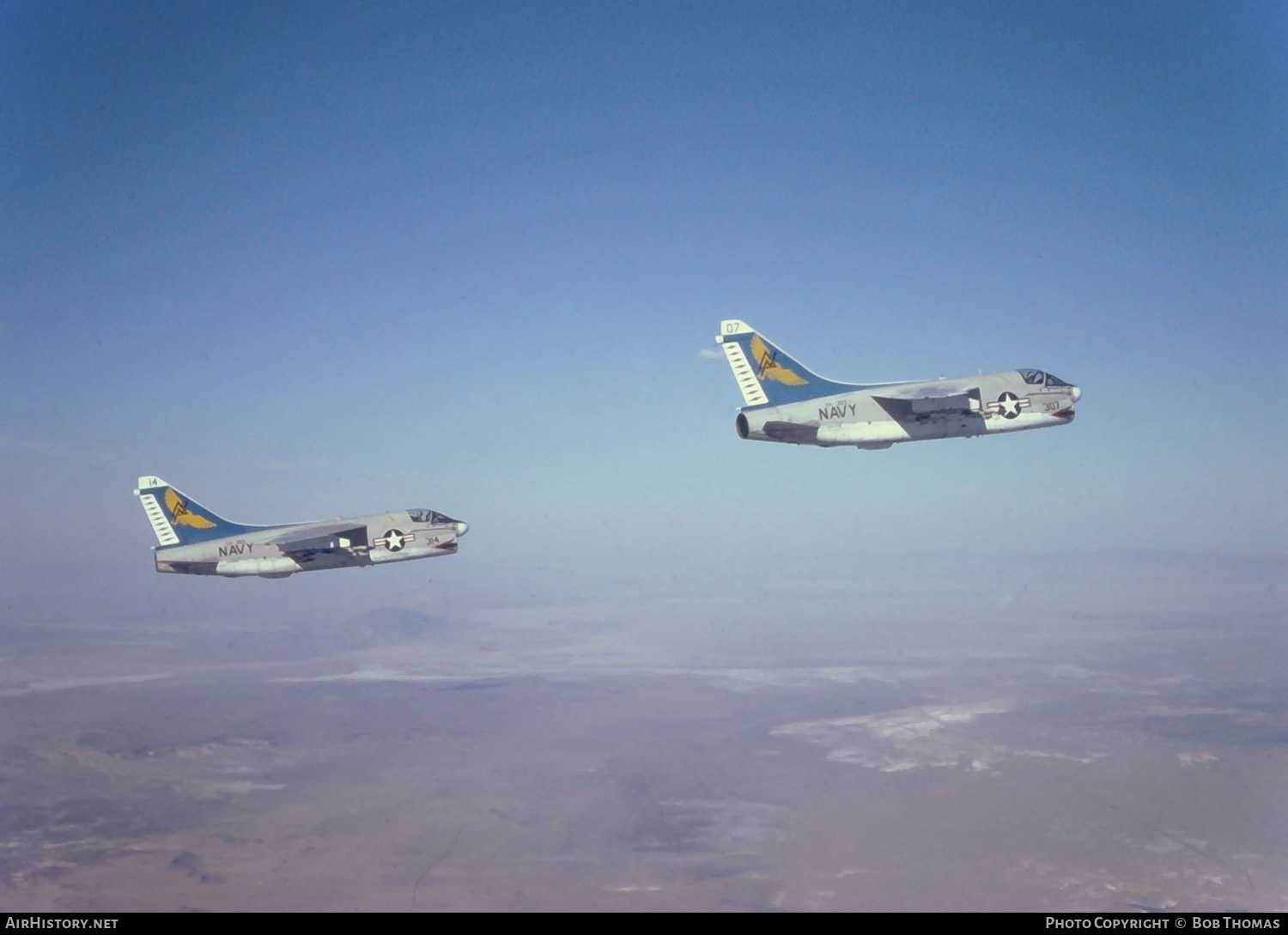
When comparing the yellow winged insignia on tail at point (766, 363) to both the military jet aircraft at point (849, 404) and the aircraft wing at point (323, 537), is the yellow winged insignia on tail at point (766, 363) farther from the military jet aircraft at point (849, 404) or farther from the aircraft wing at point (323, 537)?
the aircraft wing at point (323, 537)

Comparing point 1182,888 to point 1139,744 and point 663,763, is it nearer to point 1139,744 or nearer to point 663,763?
point 1139,744

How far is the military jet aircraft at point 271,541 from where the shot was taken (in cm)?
3972

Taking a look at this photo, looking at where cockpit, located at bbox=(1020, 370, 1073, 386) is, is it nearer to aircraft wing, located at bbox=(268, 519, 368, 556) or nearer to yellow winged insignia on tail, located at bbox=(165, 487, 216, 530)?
aircraft wing, located at bbox=(268, 519, 368, 556)

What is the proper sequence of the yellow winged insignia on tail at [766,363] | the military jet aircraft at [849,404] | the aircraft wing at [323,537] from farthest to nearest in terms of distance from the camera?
the aircraft wing at [323,537]
the yellow winged insignia on tail at [766,363]
the military jet aircraft at [849,404]

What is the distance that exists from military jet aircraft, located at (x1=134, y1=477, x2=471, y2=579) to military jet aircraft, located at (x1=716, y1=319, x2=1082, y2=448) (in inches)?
714

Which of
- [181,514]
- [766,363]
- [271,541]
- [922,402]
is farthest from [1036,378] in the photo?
[181,514]

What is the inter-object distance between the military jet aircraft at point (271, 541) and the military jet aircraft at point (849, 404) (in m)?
18.1

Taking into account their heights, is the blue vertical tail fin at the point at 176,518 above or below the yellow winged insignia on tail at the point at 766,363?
below

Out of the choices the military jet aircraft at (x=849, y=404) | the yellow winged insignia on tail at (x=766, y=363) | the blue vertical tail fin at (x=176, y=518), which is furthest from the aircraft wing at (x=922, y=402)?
the blue vertical tail fin at (x=176, y=518)

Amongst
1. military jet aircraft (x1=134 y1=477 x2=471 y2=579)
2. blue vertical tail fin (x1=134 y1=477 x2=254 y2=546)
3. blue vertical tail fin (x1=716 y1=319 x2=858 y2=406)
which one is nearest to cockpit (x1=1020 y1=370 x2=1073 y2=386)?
blue vertical tail fin (x1=716 y1=319 x2=858 y2=406)

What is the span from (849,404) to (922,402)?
313cm

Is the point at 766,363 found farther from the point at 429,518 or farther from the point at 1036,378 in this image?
the point at 429,518

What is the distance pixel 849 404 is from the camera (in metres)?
34.3
